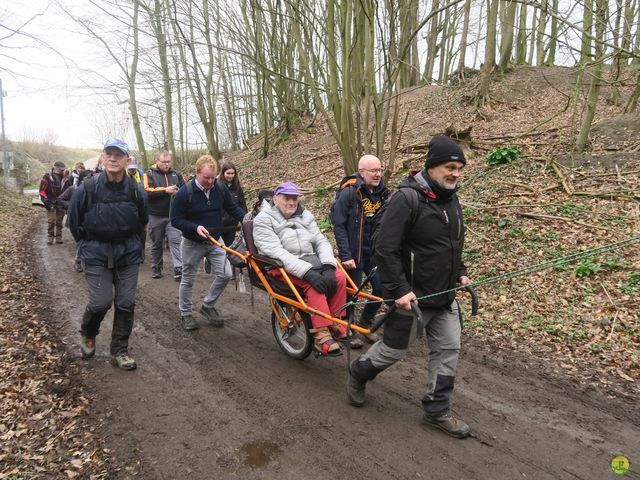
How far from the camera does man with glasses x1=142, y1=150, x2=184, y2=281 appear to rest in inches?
315

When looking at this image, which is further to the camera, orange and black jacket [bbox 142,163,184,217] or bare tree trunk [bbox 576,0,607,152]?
orange and black jacket [bbox 142,163,184,217]

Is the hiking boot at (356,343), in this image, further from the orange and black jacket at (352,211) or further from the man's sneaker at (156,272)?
the man's sneaker at (156,272)

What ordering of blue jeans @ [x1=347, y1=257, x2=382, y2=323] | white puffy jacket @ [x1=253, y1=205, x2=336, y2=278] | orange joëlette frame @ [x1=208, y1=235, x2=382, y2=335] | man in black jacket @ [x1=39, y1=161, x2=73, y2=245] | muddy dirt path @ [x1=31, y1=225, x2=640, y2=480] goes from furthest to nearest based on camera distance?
man in black jacket @ [x1=39, y1=161, x2=73, y2=245] < blue jeans @ [x1=347, y1=257, x2=382, y2=323] < white puffy jacket @ [x1=253, y1=205, x2=336, y2=278] < orange joëlette frame @ [x1=208, y1=235, x2=382, y2=335] < muddy dirt path @ [x1=31, y1=225, x2=640, y2=480]

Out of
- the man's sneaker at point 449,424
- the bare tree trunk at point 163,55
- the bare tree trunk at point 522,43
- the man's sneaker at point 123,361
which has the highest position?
the bare tree trunk at point 522,43

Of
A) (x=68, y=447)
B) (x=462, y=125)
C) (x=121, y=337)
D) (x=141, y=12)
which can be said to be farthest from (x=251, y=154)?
(x=68, y=447)

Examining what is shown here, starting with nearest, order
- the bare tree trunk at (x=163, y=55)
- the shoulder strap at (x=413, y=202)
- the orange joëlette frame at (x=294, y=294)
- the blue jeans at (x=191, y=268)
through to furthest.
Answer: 1. the shoulder strap at (x=413, y=202)
2. the orange joëlette frame at (x=294, y=294)
3. the blue jeans at (x=191, y=268)
4. the bare tree trunk at (x=163, y=55)

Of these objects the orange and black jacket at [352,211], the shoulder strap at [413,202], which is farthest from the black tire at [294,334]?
the shoulder strap at [413,202]

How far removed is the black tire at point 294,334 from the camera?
438 centimetres

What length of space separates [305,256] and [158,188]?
15.1 feet

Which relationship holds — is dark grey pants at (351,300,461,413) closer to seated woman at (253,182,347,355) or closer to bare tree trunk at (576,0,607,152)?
seated woman at (253,182,347,355)

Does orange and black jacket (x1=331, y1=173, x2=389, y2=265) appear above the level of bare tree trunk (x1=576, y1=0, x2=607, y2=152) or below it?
below

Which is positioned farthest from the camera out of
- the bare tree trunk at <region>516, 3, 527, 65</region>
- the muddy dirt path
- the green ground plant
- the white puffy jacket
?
the bare tree trunk at <region>516, 3, 527, 65</region>

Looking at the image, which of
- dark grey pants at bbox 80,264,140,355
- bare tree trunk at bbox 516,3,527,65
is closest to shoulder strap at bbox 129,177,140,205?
dark grey pants at bbox 80,264,140,355

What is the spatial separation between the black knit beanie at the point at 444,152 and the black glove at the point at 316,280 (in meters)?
1.61
